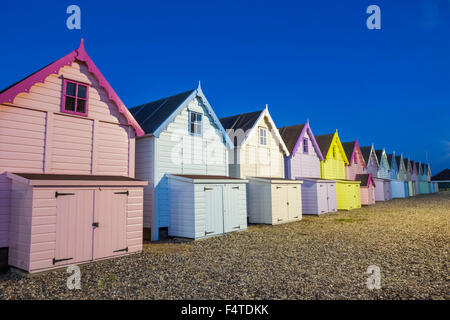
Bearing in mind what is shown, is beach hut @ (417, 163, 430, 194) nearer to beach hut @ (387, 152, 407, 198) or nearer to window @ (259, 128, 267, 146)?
beach hut @ (387, 152, 407, 198)

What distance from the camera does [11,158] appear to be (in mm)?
8391

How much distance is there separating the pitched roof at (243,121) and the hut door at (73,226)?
1194 centimetres

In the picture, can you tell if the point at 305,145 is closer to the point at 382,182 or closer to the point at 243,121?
the point at 243,121

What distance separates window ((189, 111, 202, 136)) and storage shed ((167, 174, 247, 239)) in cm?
276

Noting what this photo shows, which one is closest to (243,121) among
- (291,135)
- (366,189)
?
(291,135)

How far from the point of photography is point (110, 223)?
8922 mm

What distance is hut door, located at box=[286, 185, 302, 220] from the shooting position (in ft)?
57.0

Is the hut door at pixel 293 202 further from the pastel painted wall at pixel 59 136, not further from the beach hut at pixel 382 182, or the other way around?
the beach hut at pixel 382 182

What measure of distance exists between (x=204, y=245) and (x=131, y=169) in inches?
160

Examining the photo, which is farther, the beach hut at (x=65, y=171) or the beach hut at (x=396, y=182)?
the beach hut at (x=396, y=182)

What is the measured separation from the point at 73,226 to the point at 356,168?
3159cm

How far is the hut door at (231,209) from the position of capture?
527 inches

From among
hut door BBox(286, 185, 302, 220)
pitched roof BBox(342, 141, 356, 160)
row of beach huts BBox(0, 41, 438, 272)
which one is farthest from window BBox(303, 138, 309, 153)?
pitched roof BBox(342, 141, 356, 160)

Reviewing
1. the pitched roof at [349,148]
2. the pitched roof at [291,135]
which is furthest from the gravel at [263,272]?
the pitched roof at [349,148]
